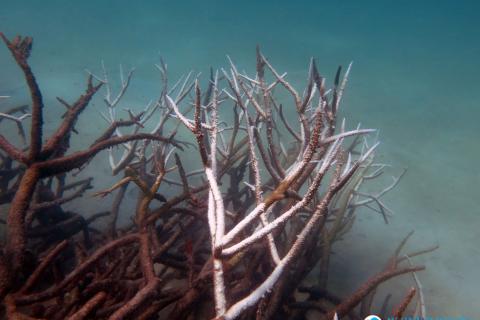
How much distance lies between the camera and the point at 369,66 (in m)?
17.5

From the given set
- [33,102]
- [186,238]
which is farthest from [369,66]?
[33,102]

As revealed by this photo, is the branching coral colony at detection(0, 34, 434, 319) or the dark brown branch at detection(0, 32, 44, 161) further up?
the dark brown branch at detection(0, 32, 44, 161)

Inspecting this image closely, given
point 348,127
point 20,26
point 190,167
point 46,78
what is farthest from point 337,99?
point 20,26

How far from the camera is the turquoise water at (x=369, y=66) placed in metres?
5.26

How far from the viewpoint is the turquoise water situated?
5.26m

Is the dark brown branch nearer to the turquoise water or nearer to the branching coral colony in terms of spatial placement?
the branching coral colony

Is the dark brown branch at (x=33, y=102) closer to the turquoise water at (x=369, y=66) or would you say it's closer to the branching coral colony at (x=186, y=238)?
the branching coral colony at (x=186, y=238)

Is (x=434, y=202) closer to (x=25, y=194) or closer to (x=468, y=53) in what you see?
(x=25, y=194)

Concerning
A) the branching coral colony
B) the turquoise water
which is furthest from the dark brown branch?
the turquoise water

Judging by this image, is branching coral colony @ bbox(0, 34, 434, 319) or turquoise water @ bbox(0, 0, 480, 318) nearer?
branching coral colony @ bbox(0, 34, 434, 319)

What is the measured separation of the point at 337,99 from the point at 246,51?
1636 centimetres

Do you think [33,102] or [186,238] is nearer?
[33,102]

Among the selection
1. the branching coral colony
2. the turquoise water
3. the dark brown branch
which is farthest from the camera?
the turquoise water

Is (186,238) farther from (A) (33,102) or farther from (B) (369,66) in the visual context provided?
(B) (369,66)
